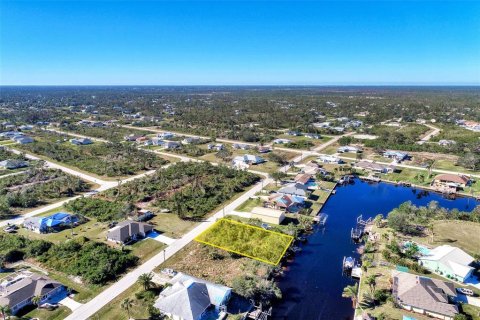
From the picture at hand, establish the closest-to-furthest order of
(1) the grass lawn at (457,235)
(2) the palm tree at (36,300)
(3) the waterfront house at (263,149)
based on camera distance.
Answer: (2) the palm tree at (36,300) → (1) the grass lawn at (457,235) → (3) the waterfront house at (263,149)

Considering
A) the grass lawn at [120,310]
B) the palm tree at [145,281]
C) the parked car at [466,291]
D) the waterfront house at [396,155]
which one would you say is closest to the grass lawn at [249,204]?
the palm tree at [145,281]

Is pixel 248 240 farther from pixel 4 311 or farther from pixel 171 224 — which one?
pixel 4 311

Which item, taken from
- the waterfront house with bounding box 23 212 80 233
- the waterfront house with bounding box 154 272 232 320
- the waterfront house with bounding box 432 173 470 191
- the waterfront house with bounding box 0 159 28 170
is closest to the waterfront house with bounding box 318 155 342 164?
the waterfront house with bounding box 432 173 470 191

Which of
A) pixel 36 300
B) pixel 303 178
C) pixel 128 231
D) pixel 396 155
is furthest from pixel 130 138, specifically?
pixel 36 300

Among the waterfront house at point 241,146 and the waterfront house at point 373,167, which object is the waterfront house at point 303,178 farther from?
the waterfront house at point 241,146

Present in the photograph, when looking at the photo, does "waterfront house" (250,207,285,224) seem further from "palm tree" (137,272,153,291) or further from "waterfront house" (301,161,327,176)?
"waterfront house" (301,161,327,176)

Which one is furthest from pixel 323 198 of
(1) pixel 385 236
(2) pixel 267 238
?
(2) pixel 267 238
